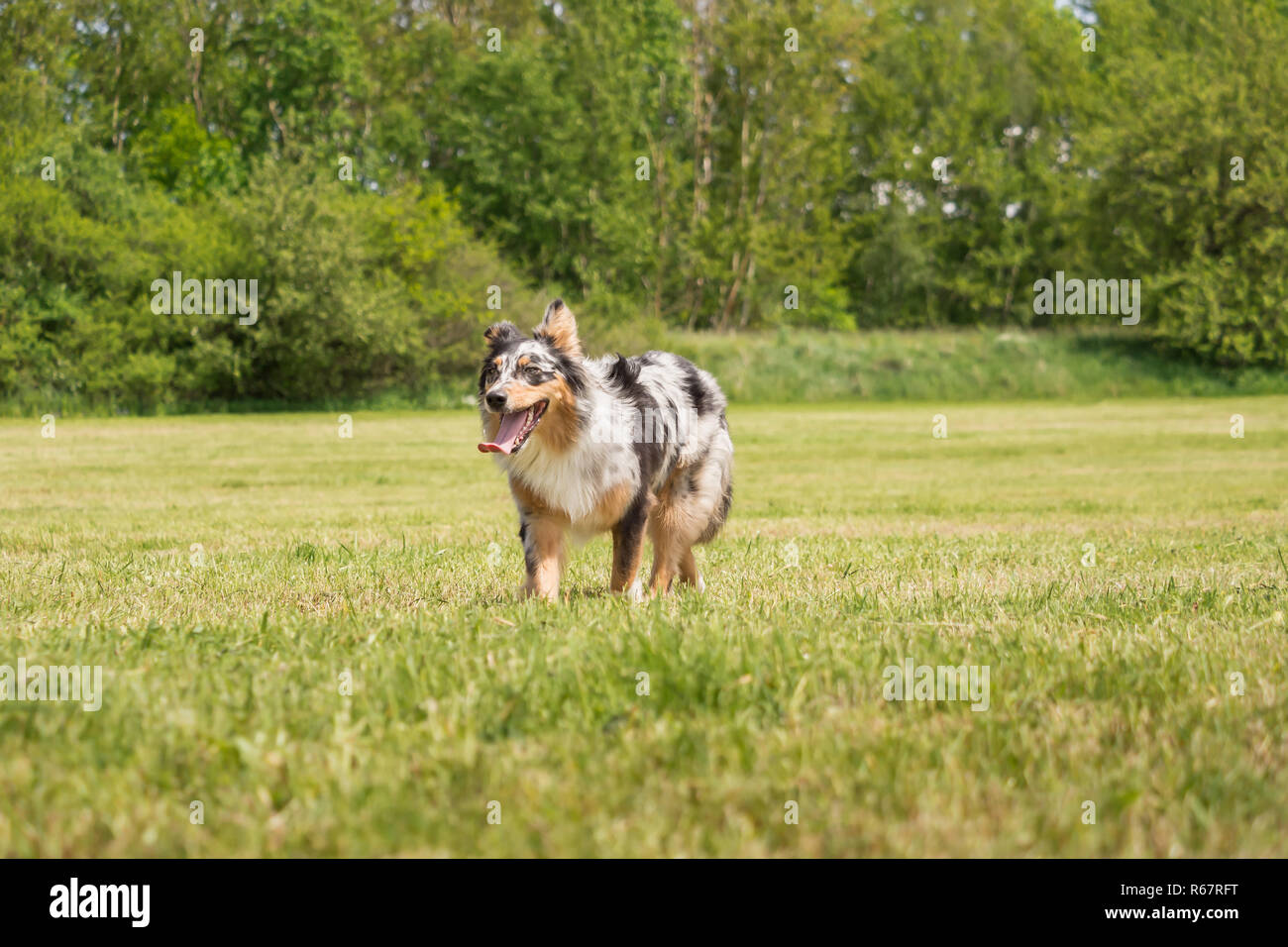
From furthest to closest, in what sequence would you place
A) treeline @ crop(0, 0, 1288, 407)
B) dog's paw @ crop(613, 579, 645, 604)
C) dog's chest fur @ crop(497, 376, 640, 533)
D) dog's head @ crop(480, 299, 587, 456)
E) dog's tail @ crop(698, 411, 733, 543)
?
1. treeline @ crop(0, 0, 1288, 407)
2. dog's tail @ crop(698, 411, 733, 543)
3. dog's paw @ crop(613, 579, 645, 604)
4. dog's chest fur @ crop(497, 376, 640, 533)
5. dog's head @ crop(480, 299, 587, 456)

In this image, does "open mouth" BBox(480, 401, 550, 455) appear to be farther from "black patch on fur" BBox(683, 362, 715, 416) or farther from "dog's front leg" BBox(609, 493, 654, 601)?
"black patch on fur" BBox(683, 362, 715, 416)

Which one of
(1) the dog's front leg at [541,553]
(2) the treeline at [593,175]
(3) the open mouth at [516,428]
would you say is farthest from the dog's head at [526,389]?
(2) the treeline at [593,175]

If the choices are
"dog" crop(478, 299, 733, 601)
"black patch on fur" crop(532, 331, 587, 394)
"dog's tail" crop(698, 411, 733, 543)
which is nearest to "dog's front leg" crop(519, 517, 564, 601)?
"dog" crop(478, 299, 733, 601)

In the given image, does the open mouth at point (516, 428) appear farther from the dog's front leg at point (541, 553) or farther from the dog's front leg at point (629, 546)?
the dog's front leg at point (629, 546)

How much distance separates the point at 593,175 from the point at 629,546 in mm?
44384

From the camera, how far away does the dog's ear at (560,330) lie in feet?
20.4

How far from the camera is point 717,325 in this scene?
177 feet

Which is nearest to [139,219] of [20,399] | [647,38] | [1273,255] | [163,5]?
[20,399]

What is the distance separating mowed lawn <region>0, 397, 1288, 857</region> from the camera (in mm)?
2762

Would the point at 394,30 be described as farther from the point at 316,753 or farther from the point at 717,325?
the point at 316,753

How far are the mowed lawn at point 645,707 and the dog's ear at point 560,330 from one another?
1.47 meters

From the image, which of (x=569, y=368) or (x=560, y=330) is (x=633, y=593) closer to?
(x=569, y=368)

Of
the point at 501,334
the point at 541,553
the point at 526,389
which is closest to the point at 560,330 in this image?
the point at 501,334

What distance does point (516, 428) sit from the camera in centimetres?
580
